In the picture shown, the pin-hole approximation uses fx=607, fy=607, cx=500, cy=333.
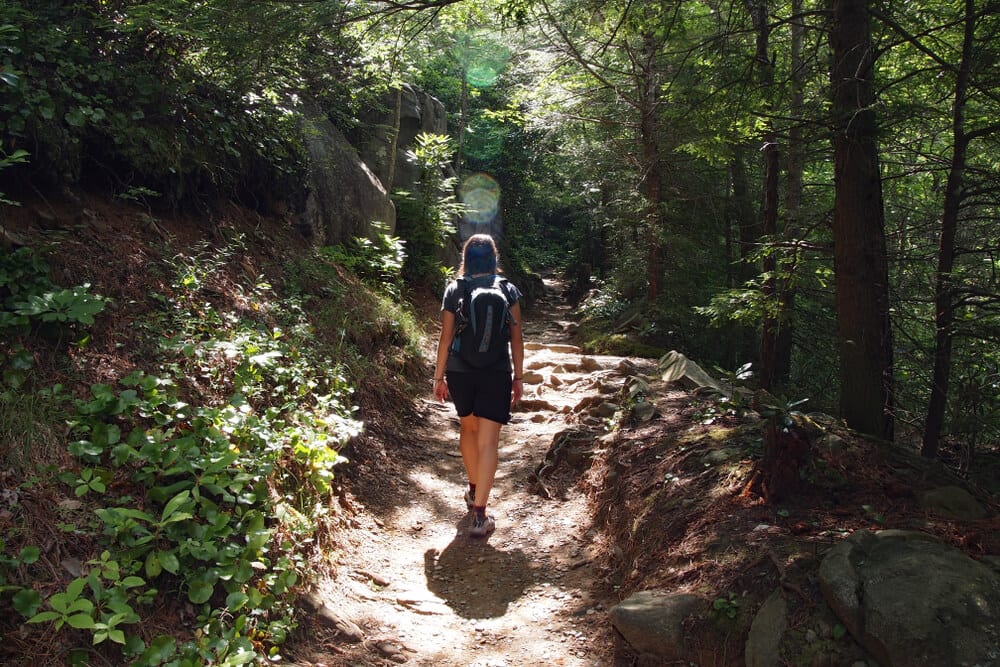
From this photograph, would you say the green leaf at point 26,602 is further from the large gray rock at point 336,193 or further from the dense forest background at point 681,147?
the large gray rock at point 336,193

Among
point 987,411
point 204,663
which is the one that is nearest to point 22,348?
point 204,663

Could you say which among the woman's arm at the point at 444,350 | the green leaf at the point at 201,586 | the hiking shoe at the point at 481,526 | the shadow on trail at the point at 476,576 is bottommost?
the shadow on trail at the point at 476,576

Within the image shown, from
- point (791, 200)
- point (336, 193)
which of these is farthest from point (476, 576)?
point (336, 193)

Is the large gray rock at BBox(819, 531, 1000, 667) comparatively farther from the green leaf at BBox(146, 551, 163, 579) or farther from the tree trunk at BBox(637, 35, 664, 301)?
the tree trunk at BBox(637, 35, 664, 301)

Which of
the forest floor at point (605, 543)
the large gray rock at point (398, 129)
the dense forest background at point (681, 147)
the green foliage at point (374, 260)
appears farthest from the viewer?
the large gray rock at point (398, 129)

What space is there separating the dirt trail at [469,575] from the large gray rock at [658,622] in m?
0.33

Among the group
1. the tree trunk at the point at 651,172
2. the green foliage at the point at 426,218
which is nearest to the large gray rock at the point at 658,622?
the tree trunk at the point at 651,172

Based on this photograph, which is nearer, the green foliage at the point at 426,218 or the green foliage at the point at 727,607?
the green foliage at the point at 727,607

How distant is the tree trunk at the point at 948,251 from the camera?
4.75 meters

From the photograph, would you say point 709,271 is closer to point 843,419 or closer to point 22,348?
point 843,419

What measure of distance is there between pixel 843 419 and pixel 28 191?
6.46 m

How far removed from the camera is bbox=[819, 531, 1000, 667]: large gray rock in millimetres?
2340

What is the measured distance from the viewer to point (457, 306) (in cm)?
472

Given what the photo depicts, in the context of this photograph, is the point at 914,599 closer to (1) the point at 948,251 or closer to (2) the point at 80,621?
(2) the point at 80,621
